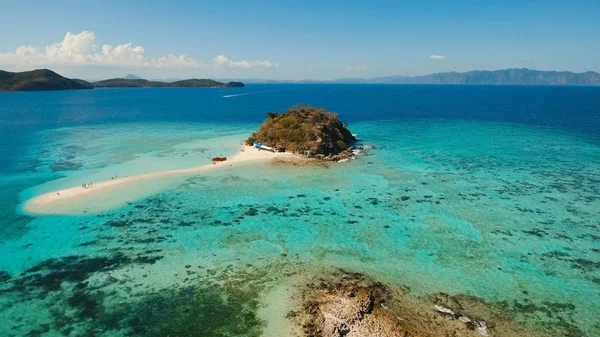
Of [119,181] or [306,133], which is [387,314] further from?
[306,133]

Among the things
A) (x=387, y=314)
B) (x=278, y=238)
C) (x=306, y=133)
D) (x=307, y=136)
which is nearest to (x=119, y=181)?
(x=278, y=238)

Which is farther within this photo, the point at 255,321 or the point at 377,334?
the point at 255,321


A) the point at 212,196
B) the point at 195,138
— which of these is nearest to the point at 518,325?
the point at 212,196

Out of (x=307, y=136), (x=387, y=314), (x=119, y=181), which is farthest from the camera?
(x=307, y=136)

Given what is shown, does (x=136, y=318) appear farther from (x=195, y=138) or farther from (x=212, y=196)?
(x=195, y=138)

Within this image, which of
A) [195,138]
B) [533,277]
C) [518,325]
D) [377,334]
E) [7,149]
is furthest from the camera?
[195,138]

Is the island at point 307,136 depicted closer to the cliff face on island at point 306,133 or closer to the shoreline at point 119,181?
the cliff face on island at point 306,133

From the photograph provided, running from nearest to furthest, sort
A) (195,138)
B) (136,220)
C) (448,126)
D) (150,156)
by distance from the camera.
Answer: (136,220), (150,156), (195,138), (448,126)
